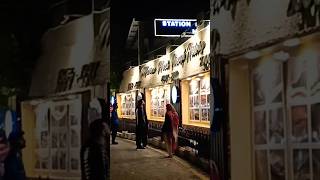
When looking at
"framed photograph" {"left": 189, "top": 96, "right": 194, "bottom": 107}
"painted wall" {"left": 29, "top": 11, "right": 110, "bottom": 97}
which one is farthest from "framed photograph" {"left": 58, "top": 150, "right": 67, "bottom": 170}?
"framed photograph" {"left": 189, "top": 96, "right": 194, "bottom": 107}

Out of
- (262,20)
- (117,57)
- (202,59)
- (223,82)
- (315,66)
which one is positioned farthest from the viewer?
(117,57)

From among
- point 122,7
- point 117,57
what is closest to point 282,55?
point 122,7

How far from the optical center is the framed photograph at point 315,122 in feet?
11.2

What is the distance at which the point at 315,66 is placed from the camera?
3.43 meters

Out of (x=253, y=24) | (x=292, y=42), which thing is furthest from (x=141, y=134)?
(x=292, y=42)

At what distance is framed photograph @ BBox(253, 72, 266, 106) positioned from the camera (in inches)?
167

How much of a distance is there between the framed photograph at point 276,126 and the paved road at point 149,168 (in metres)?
3.93

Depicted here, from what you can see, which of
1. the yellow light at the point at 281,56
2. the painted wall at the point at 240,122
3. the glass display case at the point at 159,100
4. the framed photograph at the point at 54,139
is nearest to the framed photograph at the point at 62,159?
the framed photograph at the point at 54,139

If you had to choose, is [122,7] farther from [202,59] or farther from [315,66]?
[315,66]

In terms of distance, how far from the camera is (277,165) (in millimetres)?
3982

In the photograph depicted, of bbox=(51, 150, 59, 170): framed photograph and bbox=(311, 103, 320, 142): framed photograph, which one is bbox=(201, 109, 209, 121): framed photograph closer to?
bbox=(51, 150, 59, 170): framed photograph

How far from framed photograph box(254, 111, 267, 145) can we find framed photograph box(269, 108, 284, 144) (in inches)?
5.4

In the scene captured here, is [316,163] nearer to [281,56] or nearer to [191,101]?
[281,56]

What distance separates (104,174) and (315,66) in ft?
8.81
